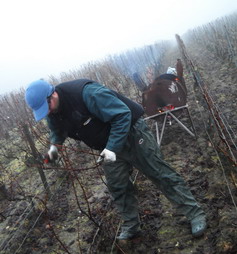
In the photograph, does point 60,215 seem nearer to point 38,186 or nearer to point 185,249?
point 38,186

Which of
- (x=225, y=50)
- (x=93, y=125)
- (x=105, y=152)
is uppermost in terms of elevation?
(x=93, y=125)

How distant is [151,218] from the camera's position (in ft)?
11.6

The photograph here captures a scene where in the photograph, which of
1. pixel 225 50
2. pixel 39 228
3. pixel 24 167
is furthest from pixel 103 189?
pixel 225 50

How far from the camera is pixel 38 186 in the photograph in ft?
19.1

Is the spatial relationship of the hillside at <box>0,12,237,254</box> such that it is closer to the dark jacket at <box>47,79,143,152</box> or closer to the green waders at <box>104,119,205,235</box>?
the dark jacket at <box>47,79,143,152</box>

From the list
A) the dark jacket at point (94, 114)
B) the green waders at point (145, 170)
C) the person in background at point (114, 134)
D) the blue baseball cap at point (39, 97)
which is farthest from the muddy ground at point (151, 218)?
the blue baseball cap at point (39, 97)

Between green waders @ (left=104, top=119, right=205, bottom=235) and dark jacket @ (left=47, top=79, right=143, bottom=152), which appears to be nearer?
dark jacket @ (left=47, top=79, right=143, bottom=152)

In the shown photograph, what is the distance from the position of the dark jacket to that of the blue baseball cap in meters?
0.14

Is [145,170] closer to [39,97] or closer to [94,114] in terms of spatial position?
[94,114]

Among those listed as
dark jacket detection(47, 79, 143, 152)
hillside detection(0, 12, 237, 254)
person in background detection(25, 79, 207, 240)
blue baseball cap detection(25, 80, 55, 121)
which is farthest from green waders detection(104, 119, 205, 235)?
blue baseball cap detection(25, 80, 55, 121)

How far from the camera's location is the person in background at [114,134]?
2.47m

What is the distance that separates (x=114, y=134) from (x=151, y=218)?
5.25 feet

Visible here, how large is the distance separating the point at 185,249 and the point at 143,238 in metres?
0.54

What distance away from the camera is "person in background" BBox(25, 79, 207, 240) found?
247 cm
